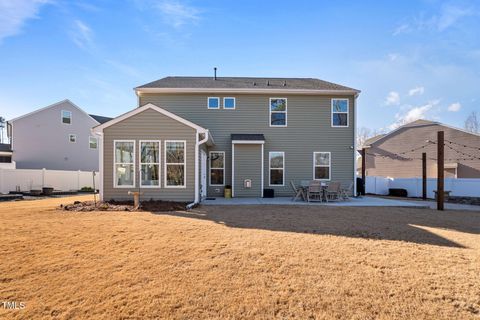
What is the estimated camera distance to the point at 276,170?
44.0 ft

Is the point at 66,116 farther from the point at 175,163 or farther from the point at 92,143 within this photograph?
the point at 175,163

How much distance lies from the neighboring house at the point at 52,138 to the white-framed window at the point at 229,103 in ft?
64.0

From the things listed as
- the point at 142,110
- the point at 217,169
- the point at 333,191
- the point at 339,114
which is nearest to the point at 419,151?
the point at 339,114

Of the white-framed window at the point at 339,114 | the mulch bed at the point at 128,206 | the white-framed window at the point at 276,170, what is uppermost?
the white-framed window at the point at 339,114

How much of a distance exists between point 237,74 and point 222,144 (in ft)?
20.3

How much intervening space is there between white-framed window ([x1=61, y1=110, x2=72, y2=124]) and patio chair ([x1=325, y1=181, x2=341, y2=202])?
2554 cm

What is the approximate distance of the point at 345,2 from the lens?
10602 mm

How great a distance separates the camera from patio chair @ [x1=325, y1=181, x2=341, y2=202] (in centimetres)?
1120

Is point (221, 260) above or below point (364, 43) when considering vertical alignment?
below

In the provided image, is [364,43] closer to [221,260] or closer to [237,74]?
[237,74]

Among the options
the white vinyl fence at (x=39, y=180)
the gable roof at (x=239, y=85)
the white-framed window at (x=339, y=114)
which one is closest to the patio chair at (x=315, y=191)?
the white-framed window at (x=339, y=114)

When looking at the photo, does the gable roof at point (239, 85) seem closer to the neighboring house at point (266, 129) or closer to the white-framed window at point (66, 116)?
the neighboring house at point (266, 129)

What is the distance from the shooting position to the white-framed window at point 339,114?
13.6 m

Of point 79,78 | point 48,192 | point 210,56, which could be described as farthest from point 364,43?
point 48,192
